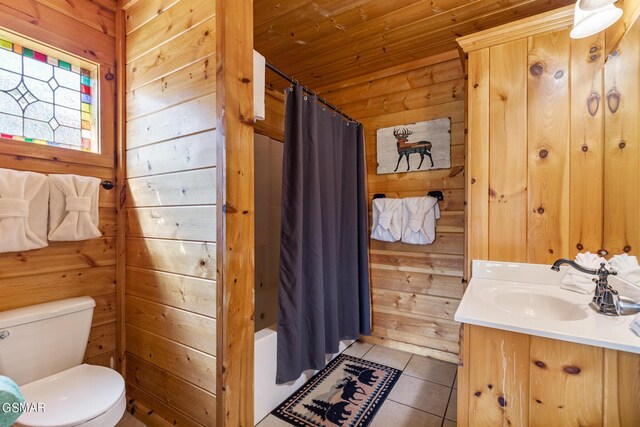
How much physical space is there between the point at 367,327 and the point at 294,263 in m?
1.17

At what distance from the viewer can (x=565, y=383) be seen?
0.87 m

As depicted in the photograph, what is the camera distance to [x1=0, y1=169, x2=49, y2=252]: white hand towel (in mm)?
1232

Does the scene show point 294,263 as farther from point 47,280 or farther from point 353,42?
point 353,42

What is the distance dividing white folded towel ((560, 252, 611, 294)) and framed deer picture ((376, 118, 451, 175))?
3.65 ft

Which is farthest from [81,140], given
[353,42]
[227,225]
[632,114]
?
[632,114]

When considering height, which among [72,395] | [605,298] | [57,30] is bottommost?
[72,395]

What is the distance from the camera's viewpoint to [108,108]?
1688 mm

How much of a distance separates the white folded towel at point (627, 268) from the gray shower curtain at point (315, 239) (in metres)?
1.38

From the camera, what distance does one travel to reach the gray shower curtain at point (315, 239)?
1.66 m

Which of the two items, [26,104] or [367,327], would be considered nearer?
[26,104]

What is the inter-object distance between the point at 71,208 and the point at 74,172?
239mm

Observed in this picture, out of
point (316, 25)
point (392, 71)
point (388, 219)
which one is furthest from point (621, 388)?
point (392, 71)

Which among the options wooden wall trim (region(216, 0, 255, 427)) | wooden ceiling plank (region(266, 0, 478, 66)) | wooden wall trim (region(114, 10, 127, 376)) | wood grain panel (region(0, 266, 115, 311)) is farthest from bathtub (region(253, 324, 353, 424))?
wooden ceiling plank (region(266, 0, 478, 66))

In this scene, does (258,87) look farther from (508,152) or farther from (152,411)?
(152,411)
